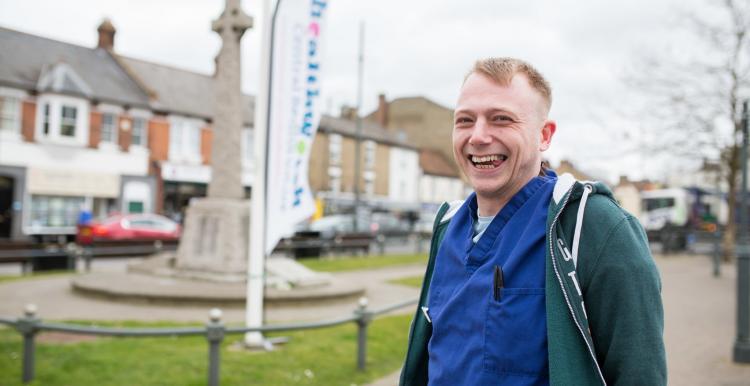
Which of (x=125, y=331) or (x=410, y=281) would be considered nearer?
(x=125, y=331)

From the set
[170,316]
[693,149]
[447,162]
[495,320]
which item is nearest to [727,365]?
[495,320]

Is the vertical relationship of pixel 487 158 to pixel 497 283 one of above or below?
above

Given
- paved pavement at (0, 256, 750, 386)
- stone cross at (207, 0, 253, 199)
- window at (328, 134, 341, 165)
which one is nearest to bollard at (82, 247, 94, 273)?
paved pavement at (0, 256, 750, 386)

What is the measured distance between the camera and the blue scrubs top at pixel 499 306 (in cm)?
173

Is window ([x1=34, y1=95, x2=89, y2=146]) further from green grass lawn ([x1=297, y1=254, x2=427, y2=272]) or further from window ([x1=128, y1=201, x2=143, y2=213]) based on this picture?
green grass lawn ([x1=297, y1=254, x2=427, y2=272])

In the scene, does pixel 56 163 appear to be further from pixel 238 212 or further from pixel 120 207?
pixel 238 212

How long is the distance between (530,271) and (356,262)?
58.4ft

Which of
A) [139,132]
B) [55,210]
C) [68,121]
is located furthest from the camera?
[139,132]

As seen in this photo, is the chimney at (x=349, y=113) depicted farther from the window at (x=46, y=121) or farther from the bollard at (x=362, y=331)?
the bollard at (x=362, y=331)

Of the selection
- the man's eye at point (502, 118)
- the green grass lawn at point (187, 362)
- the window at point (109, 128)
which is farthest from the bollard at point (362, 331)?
the window at point (109, 128)

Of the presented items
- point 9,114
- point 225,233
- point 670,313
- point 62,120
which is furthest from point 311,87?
point 62,120

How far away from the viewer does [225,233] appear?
1137 cm

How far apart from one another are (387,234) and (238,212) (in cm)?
1719

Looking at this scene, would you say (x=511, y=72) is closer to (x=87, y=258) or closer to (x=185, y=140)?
(x=87, y=258)
